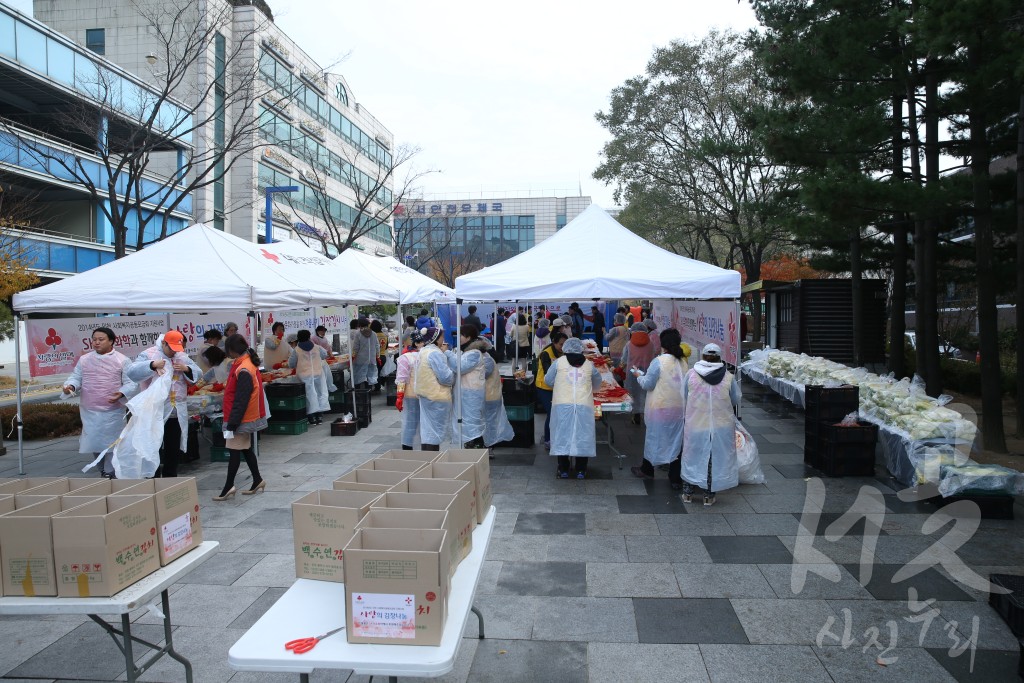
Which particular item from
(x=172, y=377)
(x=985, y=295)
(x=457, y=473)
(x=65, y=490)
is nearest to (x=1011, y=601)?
(x=457, y=473)

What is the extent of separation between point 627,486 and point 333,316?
28.1ft

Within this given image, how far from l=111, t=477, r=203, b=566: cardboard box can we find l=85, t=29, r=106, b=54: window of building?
Answer: 31.0 metres

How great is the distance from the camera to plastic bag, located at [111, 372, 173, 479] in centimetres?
619

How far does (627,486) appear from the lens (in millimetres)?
7207

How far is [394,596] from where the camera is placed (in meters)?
2.31

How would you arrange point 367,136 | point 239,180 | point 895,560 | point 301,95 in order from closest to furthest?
point 895,560
point 239,180
point 301,95
point 367,136

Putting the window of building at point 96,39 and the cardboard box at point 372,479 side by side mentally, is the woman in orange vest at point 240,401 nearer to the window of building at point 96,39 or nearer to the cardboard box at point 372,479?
the cardboard box at point 372,479

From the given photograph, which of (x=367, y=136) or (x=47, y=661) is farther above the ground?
(x=367, y=136)

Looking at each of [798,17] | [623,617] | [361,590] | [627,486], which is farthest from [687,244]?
[361,590]

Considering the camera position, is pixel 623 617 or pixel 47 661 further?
pixel 623 617

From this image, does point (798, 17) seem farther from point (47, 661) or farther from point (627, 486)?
point (47, 661)

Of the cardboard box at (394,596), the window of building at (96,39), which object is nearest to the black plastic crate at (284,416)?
the cardboard box at (394,596)

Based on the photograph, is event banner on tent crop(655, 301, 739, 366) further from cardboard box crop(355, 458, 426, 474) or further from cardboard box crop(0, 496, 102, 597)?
cardboard box crop(0, 496, 102, 597)

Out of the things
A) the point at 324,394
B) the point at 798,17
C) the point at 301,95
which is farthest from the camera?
the point at 301,95
